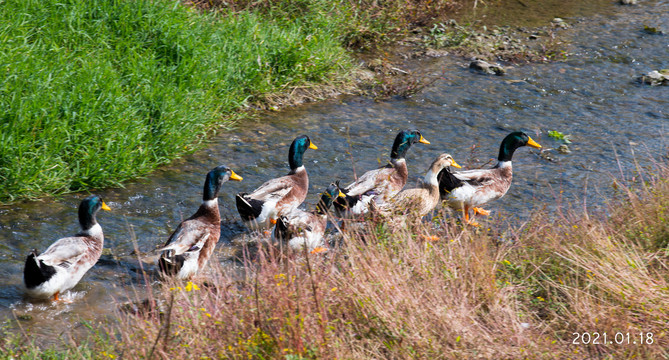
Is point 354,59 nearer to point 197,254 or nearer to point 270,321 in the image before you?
point 197,254

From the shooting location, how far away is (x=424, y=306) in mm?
4141

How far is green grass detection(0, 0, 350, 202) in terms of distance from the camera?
670 cm

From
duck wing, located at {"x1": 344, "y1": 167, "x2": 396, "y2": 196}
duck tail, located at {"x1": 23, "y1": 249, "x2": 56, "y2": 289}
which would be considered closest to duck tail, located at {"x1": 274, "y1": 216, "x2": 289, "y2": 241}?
duck wing, located at {"x1": 344, "y1": 167, "x2": 396, "y2": 196}

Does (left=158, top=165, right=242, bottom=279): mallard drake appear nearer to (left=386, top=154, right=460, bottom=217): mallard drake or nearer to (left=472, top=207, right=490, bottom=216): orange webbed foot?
(left=386, top=154, right=460, bottom=217): mallard drake

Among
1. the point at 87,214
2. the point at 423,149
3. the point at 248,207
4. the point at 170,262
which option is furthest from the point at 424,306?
the point at 423,149

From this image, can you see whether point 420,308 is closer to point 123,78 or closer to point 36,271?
point 36,271

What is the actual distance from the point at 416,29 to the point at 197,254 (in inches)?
318

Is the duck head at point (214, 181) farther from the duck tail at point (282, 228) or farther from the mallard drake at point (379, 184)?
the mallard drake at point (379, 184)

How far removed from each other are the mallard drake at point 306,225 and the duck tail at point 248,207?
332 mm

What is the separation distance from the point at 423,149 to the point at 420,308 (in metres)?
4.58

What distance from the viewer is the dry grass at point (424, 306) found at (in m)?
3.83

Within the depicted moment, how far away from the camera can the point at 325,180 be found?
7598mm

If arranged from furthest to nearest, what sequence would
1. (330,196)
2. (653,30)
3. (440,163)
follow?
1. (653,30)
2. (440,163)
3. (330,196)

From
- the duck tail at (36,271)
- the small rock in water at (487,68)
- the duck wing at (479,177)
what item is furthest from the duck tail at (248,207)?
the small rock in water at (487,68)
